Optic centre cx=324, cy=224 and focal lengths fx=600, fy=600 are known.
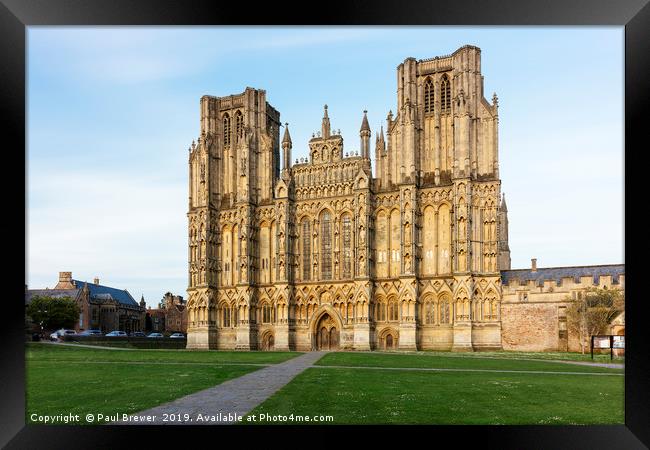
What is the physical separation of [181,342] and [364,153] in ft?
105

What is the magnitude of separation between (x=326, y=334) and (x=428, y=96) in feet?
85.8

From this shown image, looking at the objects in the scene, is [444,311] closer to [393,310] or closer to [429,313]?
[429,313]

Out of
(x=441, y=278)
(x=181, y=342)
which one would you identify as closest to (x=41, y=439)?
(x=441, y=278)

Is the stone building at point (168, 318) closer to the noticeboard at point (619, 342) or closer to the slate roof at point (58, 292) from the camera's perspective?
Result: the slate roof at point (58, 292)

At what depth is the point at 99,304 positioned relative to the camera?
9906 cm

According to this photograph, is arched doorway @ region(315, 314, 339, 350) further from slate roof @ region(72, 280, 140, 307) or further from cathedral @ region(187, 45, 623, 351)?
slate roof @ region(72, 280, 140, 307)

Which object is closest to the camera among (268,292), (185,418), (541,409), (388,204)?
(185,418)

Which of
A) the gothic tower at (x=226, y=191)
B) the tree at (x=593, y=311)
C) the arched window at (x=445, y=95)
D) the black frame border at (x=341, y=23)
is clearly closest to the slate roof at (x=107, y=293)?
the gothic tower at (x=226, y=191)

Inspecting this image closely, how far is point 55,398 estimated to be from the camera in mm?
18422

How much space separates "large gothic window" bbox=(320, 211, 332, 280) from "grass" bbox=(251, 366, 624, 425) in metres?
37.0

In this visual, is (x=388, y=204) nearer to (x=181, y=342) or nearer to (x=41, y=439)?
(x=181, y=342)

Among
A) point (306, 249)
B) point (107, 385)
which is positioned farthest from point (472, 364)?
point (306, 249)

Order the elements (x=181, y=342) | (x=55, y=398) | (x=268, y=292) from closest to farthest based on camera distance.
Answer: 1. (x=55, y=398)
2. (x=268, y=292)
3. (x=181, y=342)
